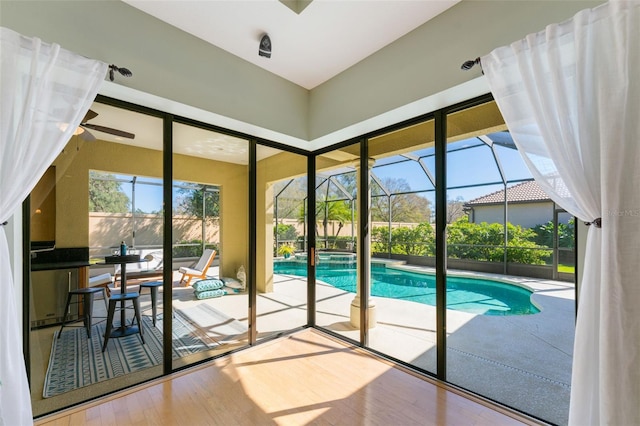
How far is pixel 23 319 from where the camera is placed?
2.03 meters

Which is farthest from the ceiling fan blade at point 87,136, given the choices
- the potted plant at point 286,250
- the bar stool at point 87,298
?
the potted plant at point 286,250

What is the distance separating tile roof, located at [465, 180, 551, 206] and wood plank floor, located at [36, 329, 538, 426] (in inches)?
70.5

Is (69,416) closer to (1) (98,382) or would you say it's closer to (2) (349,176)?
(1) (98,382)

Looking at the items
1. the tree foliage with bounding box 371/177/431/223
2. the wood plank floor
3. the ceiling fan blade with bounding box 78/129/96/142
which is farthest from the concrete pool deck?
the ceiling fan blade with bounding box 78/129/96/142

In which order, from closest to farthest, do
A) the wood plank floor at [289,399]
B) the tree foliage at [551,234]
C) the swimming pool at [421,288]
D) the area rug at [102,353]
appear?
the wood plank floor at [289,399] → the tree foliage at [551,234] → the area rug at [102,353] → the swimming pool at [421,288]

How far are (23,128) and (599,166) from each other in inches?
137

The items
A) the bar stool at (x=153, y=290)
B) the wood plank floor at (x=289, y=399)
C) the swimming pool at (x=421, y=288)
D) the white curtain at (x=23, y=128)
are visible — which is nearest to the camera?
the white curtain at (x=23, y=128)

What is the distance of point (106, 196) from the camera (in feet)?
7.90

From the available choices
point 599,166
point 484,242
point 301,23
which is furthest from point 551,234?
point 301,23

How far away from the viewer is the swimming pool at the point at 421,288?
363 centimetres

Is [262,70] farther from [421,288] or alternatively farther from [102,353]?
[421,288]

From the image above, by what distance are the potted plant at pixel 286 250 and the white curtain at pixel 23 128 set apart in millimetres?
2556

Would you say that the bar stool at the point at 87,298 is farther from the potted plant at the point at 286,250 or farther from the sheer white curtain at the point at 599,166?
the sheer white curtain at the point at 599,166

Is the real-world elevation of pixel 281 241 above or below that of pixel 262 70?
below
